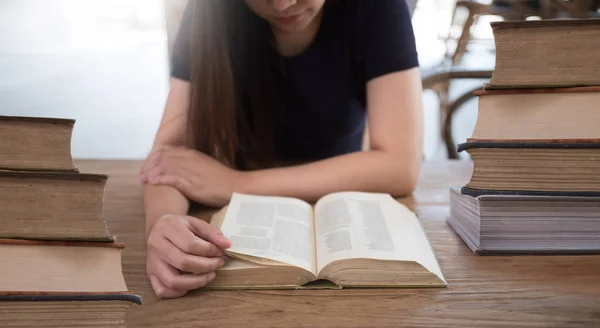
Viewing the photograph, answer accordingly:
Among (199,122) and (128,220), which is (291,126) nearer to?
(199,122)

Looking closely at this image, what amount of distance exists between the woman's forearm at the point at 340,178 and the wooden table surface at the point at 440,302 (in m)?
0.23

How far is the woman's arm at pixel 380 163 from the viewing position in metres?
0.86

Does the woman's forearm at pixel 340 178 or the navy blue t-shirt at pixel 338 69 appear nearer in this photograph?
the woman's forearm at pixel 340 178

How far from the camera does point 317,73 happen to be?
3.84ft

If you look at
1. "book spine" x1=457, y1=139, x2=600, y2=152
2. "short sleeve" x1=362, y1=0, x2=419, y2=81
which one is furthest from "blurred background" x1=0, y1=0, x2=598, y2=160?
"book spine" x1=457, y1=139, x2=600, y2=152

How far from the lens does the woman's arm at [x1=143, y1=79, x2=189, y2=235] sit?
2.62 ft

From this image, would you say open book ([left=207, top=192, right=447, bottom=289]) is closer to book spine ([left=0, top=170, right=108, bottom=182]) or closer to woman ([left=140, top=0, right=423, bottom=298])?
woman ([left=140, top=0, right=423, bottom=298])

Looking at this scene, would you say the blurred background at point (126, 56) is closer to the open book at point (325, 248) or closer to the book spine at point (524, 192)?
the open book at point (325, 248)

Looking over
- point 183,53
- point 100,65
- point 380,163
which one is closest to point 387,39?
point 380,163

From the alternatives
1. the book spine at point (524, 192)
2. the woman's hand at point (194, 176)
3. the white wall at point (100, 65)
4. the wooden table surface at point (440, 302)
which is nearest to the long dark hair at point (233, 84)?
the woman's hand at point (194, 176)

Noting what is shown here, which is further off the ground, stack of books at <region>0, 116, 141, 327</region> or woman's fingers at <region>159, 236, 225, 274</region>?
stack of books at <region>0, 116, 141, 327</region>

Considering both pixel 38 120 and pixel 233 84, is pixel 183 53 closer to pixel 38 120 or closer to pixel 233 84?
pixel 233 84

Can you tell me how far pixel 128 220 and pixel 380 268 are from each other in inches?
16.4

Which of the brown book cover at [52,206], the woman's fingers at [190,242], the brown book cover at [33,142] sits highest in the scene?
the brown book cover at [33,142]
